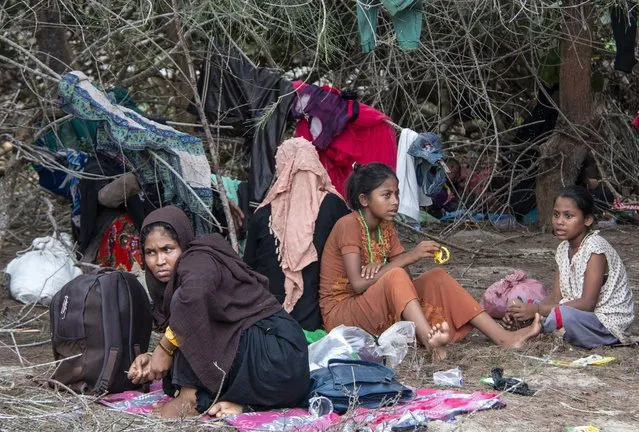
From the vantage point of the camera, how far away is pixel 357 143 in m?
6.20

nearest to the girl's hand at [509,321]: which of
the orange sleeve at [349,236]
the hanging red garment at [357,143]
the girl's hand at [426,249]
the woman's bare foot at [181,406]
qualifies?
the girl's hand at [426,249]

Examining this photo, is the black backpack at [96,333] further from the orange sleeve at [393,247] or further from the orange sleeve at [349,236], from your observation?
the orange sleeve at [393,247]

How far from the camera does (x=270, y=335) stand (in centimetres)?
383

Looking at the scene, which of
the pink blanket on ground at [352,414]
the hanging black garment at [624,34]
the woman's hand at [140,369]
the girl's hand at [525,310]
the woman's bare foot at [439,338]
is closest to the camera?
the pink blanket on ground at [352,414]

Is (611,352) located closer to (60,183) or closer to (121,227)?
(121,227)

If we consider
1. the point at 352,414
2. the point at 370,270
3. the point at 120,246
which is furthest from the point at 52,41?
the point at 352,414

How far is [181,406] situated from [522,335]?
6.13 ft

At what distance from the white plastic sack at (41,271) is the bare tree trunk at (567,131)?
13.9ft

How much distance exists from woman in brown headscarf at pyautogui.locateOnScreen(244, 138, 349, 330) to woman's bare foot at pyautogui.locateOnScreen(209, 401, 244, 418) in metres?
1.34

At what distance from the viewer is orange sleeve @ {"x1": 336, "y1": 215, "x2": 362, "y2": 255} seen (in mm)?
4914

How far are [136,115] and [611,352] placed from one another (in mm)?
2756

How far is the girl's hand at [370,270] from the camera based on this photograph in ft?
16.2

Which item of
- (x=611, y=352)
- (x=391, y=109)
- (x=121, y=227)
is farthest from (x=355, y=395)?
(x=391, y=109)

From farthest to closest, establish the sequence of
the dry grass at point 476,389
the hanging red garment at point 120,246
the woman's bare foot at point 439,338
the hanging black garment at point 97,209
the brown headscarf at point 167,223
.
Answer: the hanging red garment at point 120,246 → the hanging black garment at point 97,209 → the woman's bare foot at point 439,338 → the brown headscarf at point 167,223 → the dry grass at point 476,389
